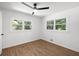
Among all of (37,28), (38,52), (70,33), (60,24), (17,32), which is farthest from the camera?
(37,28)

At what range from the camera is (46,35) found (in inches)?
236

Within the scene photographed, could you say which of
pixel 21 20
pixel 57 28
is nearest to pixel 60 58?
pixel 57 28

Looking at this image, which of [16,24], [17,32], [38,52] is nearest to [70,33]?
[38,52]

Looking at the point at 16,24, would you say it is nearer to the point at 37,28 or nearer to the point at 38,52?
the point at 37,28

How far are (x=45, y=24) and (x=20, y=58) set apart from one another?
5.61m

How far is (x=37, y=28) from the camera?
6520mm

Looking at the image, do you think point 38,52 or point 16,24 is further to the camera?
point 16,24

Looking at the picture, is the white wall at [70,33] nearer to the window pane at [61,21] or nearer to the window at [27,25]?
the window pane at [61,21]

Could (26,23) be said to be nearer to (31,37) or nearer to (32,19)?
(32,19)

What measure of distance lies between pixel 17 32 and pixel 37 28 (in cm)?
215

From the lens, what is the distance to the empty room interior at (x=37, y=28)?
3.30m

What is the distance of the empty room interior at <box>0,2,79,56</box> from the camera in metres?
3.30

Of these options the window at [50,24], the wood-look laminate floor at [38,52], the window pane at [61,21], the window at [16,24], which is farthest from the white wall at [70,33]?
the window at [16,24]

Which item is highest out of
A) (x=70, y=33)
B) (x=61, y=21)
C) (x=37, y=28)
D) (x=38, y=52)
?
(x=61, y=21)
